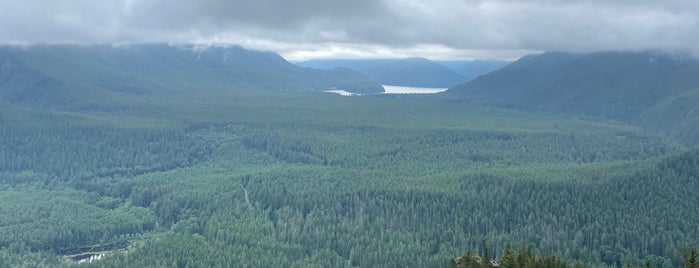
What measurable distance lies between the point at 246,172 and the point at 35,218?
163 ft

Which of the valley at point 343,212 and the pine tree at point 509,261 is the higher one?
the pine tree at point 509,261

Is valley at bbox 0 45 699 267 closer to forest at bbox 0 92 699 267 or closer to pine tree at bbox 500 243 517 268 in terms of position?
forest at bbox 0 92 699 267

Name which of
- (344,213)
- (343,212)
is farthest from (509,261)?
(343,212)

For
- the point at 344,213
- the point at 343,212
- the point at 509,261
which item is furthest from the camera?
the point at 343,212

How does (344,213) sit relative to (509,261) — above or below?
below

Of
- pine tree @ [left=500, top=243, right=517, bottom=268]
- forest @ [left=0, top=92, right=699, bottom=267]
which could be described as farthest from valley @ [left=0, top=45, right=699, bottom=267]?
pine tree @ [left=500, top=243, right=517, bottom=268]

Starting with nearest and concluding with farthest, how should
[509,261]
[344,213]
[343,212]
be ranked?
[509,261]
[344,213]
[343,212]

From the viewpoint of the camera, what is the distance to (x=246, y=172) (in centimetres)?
16850

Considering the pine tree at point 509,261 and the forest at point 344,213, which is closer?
the pine tree at point 509,261

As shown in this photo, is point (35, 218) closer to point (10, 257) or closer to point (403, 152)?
point (10, 257)

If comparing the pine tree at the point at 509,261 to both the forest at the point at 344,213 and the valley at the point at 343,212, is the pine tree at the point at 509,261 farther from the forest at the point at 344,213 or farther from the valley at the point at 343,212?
the valley at the point at 343,212

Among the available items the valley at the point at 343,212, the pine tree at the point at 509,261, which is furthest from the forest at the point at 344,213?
the pine tree at the point at 509,261

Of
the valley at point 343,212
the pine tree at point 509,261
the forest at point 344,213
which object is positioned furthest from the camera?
the valley at point 343,212

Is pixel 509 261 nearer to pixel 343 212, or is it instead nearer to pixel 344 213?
pixel 344 213
